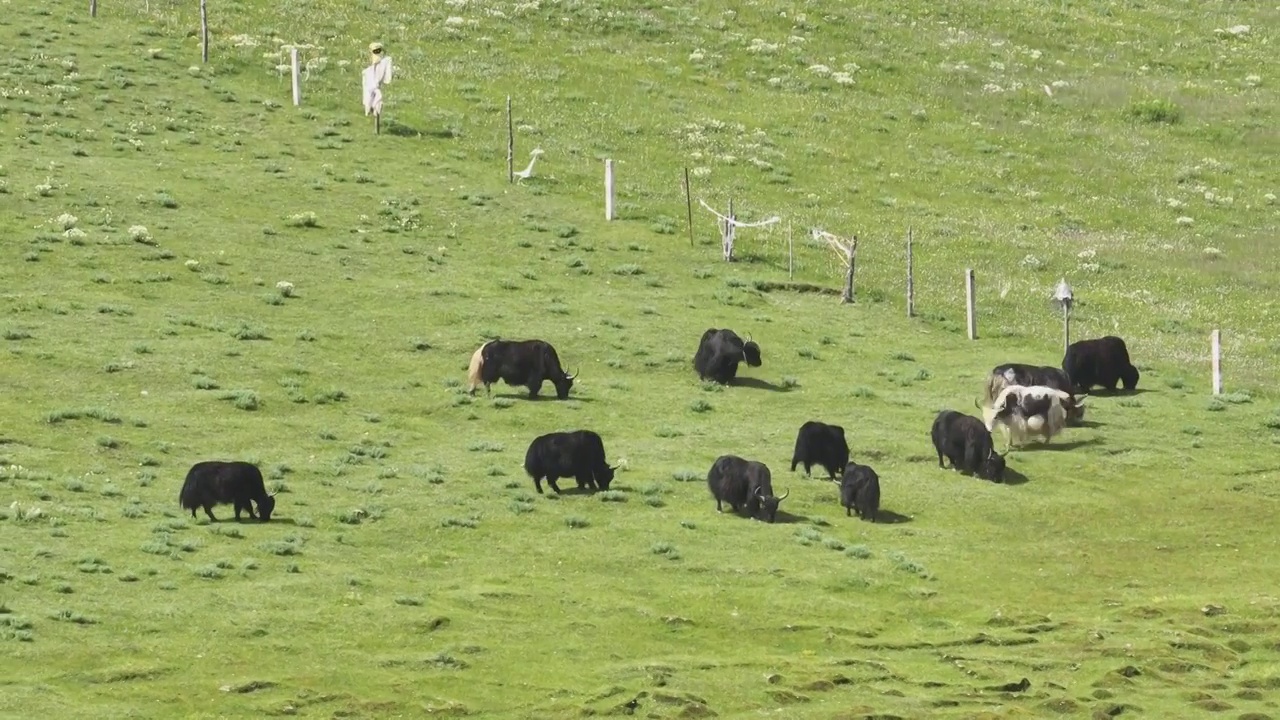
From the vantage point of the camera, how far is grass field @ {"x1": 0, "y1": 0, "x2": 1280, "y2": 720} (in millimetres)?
26625

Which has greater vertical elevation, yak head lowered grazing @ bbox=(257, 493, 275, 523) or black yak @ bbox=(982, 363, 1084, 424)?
black yak @ bbox=(982, 363, 1084, 424)

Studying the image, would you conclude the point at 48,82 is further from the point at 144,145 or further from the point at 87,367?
the point at 87,367

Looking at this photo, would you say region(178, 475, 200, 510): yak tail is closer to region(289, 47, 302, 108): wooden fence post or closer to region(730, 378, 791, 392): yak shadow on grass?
region(730, 378, 791, 392): yak shadow on grass

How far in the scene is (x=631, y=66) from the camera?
80438 millimetres

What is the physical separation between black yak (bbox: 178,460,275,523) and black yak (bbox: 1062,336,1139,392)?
21.2 metres

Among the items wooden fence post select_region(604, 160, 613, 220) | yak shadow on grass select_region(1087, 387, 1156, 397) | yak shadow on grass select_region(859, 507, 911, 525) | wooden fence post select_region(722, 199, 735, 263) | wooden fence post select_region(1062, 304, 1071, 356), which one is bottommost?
yak shadow on grass select_region(859, 507, 911, 525)

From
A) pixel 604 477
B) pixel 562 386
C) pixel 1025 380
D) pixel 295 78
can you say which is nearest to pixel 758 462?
pixel 604 477

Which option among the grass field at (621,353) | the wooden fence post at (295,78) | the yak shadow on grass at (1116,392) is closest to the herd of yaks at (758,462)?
the yak shadow on grass at (1116,392)

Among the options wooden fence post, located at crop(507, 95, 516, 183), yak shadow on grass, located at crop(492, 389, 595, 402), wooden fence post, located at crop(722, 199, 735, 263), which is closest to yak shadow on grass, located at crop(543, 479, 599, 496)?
yak shadow on grass, located at crop(492, 389, 595, 402)

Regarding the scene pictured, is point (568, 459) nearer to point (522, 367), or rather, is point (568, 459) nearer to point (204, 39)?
point (522, 367)

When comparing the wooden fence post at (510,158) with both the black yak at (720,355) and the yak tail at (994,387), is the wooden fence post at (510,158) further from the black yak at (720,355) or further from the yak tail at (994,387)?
the yak tail at (994,387)

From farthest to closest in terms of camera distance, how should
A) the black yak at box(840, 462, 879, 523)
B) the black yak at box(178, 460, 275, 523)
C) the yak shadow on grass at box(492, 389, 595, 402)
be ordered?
the yak shadow on grass at box(492, 389, 595, 402) < the black yak at box(840, 462, 879, 523) < the black yak at box(178, 460, 275, 523)

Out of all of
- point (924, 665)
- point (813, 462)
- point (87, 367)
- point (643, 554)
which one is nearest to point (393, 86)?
point (87, 367)

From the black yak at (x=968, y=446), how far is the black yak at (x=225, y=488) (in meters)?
13.4
